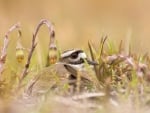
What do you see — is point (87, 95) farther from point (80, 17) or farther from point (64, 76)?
point (80, 17)

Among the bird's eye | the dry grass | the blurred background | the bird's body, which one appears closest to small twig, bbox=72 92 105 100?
the dry grass

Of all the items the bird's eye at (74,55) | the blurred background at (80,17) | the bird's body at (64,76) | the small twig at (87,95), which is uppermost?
the blurred background at (80,17)

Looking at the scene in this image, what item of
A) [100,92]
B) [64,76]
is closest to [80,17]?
[64,76]

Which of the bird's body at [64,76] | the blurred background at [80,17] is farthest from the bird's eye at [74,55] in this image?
the blurred background at [80,17]

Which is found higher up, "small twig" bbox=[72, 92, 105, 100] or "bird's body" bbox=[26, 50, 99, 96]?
"bird's body" bbox=[26, 50, 99, 96]

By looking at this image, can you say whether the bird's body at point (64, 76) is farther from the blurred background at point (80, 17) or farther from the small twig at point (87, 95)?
the blurred background at point (80, 17)

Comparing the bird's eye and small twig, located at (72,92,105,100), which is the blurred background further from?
small twig, located at (72,92,105,100)

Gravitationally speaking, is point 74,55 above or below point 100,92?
above

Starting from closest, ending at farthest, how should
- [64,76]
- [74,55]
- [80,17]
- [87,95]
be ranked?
[87,95], [64,76], [74,55], [80,17]

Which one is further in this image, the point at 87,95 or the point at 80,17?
the point at 80,17
